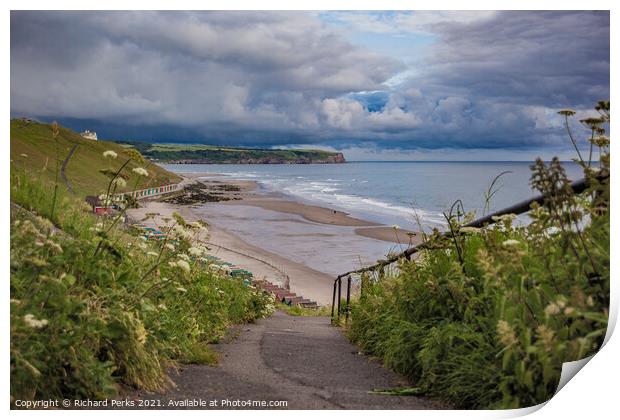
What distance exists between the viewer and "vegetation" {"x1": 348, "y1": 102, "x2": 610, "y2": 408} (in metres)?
2.98

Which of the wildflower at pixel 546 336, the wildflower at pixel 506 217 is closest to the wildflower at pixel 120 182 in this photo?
the wildflower at pixel 506 217

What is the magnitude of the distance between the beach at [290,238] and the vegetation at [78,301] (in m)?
7.96

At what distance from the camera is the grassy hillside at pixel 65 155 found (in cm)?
402

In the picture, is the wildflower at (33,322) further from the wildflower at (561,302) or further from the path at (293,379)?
the wildflower at (561,302)

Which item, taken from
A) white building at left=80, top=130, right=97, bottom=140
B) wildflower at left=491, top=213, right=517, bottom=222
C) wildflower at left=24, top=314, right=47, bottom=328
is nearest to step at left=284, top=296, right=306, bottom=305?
white building at left=80, top=130, right=97, bottom=140

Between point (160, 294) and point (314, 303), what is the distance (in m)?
12.4

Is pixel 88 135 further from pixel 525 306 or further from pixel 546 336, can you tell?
pixel 546 336

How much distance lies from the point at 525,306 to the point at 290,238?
27286 millimetres

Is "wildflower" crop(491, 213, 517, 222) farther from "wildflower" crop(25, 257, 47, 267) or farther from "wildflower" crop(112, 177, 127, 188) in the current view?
"wildflower" crop(25, 257, 47, 267)

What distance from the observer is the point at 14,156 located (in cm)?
399

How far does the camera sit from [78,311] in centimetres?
335

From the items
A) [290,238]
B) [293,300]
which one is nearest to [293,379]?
[293,300]

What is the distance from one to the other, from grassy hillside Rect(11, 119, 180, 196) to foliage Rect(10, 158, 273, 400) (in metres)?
0.12
